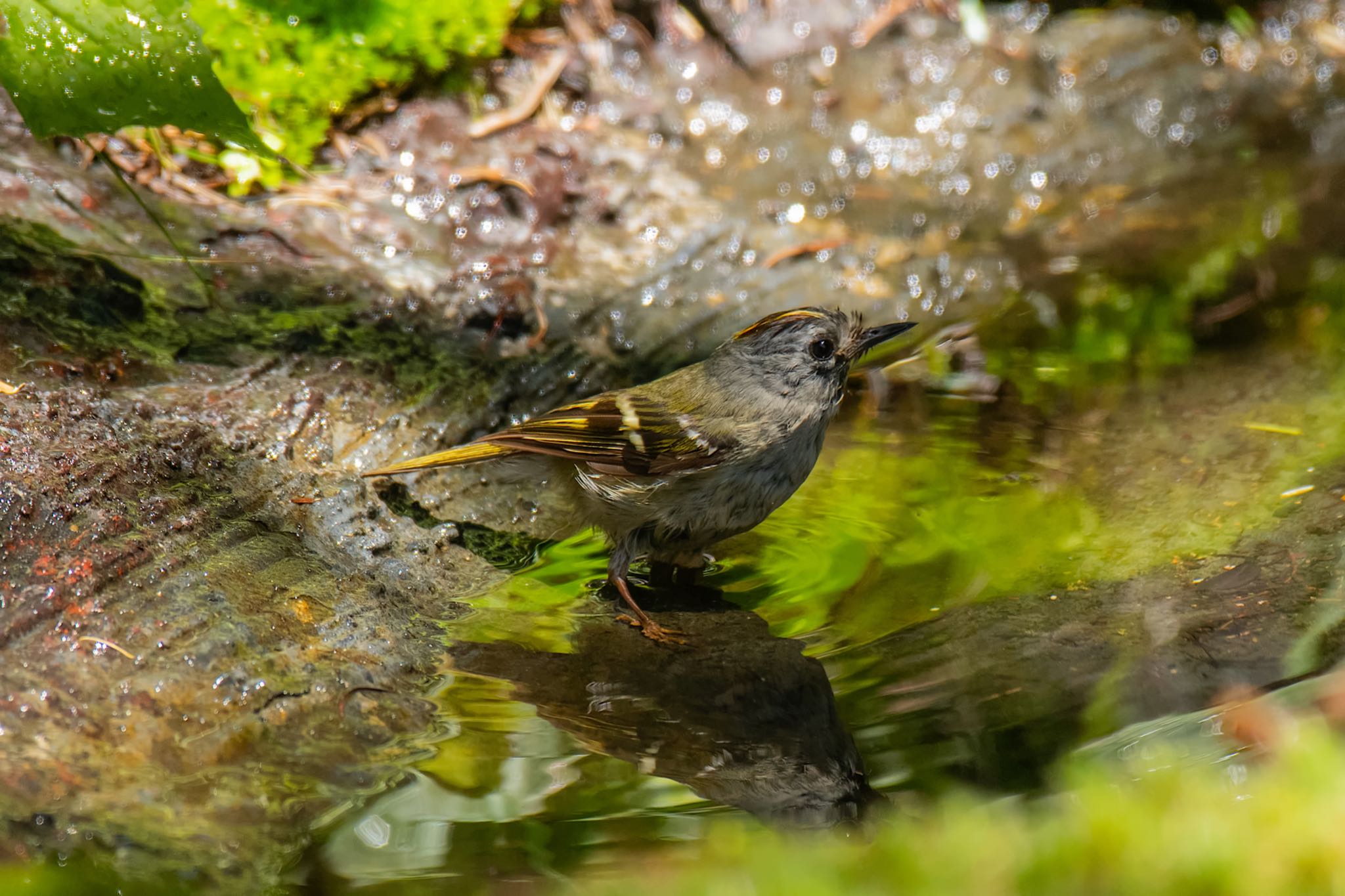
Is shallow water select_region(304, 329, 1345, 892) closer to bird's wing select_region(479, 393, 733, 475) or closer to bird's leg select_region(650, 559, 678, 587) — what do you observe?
bird's leg select_region(650, 559, 678, 587)

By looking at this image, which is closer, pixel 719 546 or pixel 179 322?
pixel 179 322

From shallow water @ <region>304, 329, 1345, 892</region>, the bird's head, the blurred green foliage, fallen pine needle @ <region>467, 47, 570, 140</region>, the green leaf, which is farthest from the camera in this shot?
fallen pine needle @ <region>467, 47, 570, 140</region>

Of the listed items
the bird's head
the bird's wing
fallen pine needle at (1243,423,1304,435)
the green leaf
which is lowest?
fallen pine needle at (1243,423,1304,435)

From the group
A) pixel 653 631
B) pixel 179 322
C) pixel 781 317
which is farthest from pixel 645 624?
pixel 179 322

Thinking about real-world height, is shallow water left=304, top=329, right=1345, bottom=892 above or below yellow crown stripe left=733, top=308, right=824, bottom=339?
below

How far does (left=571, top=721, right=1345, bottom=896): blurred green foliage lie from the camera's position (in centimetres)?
164

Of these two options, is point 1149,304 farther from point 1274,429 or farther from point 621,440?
point 621,440

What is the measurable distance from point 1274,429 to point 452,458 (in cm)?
298

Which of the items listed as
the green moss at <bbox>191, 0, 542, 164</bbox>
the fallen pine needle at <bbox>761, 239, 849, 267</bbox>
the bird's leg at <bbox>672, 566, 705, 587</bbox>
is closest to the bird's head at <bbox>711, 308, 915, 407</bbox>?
the bird's leg at <bbox>672, 566, 705, 587</bbox>

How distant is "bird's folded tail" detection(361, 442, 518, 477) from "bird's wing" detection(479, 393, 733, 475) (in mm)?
34

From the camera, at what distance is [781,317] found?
4285 mm

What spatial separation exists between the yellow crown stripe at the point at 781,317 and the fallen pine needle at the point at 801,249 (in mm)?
1579

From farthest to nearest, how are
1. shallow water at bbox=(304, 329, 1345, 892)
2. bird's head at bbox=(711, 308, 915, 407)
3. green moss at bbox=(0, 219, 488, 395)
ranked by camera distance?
1. bird's head at bbox=(711, 308, 915, 407)
2. green moss at bbox=(0, 219, 488, 395)
3. shallow water at bbox=(304, 329, 1345, 892)

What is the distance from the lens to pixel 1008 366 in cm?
498
